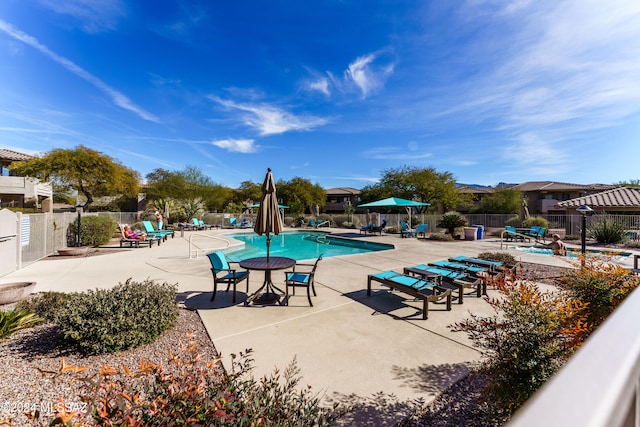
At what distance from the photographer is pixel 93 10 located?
890cm

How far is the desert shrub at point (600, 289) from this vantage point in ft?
9.25

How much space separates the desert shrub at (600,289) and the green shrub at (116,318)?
17.5 ft

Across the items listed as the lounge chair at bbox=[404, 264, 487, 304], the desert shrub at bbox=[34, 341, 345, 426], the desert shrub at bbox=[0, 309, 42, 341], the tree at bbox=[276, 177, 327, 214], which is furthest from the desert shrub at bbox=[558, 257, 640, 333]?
the tree at bbox=[276, 177, 327, 214]

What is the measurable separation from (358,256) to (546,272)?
558 centimetres

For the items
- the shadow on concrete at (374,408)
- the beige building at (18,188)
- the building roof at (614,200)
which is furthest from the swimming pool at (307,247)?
the beige building at (18,188)

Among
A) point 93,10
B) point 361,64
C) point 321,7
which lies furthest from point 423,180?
point 93,10

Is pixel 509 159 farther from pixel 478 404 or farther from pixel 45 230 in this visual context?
pixel 45 230

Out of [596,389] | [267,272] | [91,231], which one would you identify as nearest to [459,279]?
[267,272]

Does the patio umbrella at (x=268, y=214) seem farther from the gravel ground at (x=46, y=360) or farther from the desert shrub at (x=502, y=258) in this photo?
the desert shrub at (x=502, y=258)

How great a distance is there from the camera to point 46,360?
3.22 m

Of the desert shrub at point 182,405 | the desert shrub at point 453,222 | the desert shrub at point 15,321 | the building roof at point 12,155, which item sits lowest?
the desert shrub at point 15,321

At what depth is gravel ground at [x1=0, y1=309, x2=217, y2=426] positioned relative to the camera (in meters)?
2.54

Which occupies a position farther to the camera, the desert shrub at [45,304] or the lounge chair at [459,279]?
the lounge chair at [459,279]

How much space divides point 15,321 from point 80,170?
22776 mm
